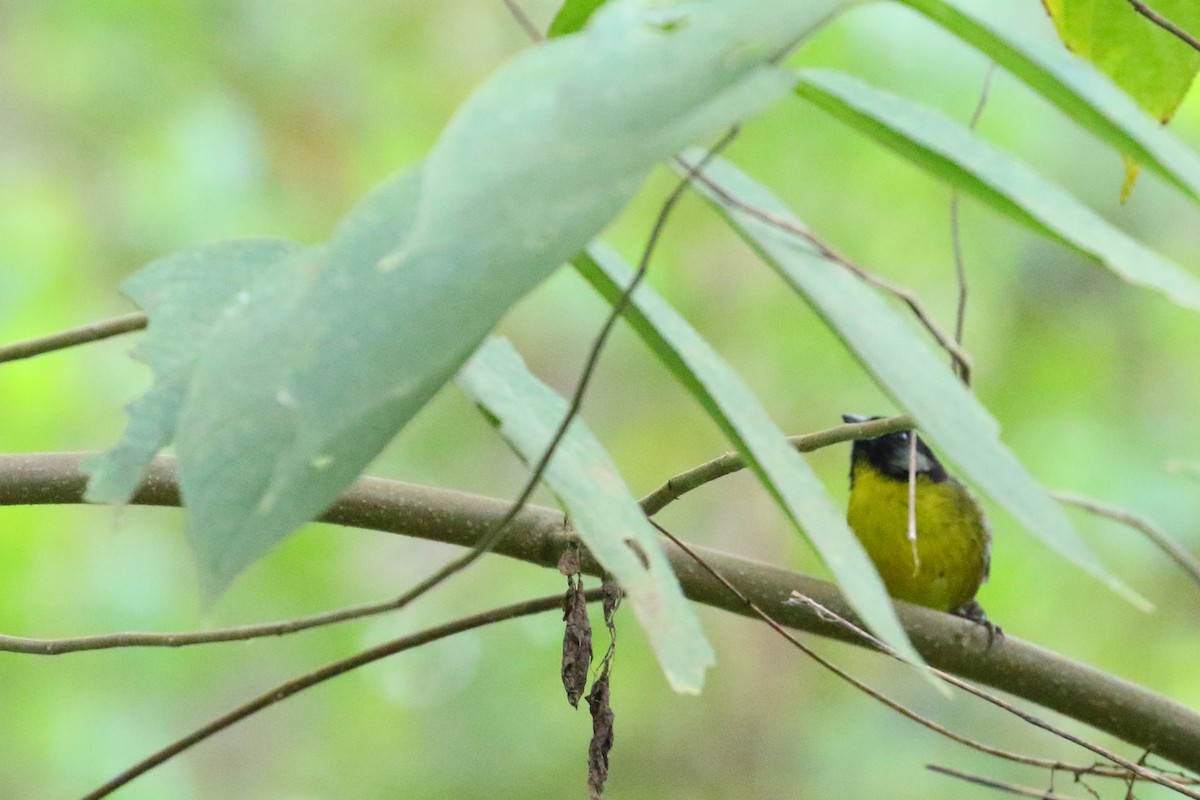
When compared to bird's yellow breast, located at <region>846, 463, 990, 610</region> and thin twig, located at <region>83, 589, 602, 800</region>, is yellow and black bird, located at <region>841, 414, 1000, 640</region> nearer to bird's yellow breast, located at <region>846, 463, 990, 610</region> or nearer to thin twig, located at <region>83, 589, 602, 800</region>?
bird's yellow breast, located at <region>846, 463, 990, 610</region>

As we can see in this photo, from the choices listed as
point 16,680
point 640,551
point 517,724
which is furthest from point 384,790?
point 640,551

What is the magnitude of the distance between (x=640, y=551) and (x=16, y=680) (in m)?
3.56

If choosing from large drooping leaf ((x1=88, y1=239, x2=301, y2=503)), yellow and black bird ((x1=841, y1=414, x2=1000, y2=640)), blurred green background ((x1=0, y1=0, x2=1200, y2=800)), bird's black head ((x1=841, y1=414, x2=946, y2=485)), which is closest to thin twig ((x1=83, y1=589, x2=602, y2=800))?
large drooping leaf ((x1=88, y1=239, x2=301, y2=503))

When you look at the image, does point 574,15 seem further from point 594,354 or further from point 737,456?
point 737,456

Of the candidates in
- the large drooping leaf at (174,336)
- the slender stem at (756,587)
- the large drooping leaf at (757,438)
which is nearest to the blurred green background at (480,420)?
the slender stem at (756,587)

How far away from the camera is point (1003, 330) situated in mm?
4773

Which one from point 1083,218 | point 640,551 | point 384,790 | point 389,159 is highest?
point 389,159

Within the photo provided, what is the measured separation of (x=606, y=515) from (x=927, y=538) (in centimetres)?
249

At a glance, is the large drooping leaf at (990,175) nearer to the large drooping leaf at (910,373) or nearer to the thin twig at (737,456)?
the large drooping leaf at (910,373)

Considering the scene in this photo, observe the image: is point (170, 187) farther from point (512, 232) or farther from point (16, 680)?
point (512, 232)

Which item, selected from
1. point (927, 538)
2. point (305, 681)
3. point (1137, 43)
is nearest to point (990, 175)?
point (1137, 43)

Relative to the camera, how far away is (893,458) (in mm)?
3182

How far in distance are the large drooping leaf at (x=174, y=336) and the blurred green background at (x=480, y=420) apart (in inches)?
117

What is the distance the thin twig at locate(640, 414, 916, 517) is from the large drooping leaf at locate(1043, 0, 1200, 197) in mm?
309
